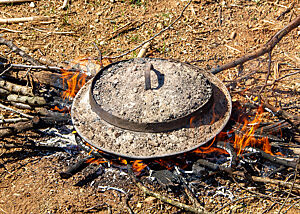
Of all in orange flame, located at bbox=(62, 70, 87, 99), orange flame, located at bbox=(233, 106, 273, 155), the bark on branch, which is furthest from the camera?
orange flame, located at bbox=(62, 70, 87, 99)

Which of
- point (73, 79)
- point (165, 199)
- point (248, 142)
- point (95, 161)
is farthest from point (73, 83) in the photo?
point (248, 142)

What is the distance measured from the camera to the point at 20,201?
3.41 metres

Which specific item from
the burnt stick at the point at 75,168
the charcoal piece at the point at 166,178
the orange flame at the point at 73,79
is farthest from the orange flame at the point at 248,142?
the orange flame at the point at 73,79

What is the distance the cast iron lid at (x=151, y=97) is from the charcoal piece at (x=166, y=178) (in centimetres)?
60

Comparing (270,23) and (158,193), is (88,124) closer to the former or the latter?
(158,193)

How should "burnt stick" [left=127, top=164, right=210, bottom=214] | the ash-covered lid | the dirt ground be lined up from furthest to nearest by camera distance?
the dirt ground < "burnt stick" [left=127, top=164, right=210, bottom=214] < the ash-covered lid

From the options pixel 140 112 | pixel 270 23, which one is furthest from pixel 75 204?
pixel 270 23

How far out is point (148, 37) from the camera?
19.4ft

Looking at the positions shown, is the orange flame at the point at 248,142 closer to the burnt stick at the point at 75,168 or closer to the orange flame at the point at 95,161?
the orange flame at the point at 95,161

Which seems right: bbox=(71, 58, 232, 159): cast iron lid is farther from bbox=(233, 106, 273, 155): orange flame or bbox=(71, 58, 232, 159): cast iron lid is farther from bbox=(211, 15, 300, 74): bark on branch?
bbox=(211, 15, 300, 74): bark on branch

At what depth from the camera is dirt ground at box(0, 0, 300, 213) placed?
3.91 meters

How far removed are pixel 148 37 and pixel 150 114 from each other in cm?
319

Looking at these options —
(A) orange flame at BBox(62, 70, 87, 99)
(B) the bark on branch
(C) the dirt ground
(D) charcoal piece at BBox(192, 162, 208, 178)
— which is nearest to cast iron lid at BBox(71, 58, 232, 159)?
(D) charcoal piece at BBox(192, 162, 208, 178)

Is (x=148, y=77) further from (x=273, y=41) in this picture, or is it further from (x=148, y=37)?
(x=148, y=37)
